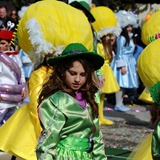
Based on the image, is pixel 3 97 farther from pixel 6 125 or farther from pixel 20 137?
pixel 20 137

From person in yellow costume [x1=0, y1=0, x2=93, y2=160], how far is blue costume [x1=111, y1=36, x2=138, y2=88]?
19.0ft

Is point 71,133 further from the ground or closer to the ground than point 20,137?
further from the ground

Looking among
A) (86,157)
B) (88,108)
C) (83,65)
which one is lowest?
(86,157)

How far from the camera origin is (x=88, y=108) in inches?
167

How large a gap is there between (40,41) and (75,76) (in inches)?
56.5

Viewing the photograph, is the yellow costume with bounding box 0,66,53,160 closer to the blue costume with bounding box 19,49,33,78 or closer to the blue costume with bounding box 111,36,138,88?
the blue costume with bounding box 111,36,138,88

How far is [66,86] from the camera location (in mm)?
4203

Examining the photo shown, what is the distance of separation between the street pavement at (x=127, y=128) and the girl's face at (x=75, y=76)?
3.60m

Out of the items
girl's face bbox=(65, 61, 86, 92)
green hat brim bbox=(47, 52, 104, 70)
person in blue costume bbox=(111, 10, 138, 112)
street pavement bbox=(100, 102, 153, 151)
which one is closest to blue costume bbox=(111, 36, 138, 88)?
person in blue costume bbox=(111, 10, 138, 112)

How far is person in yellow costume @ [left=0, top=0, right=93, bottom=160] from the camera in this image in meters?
5.44

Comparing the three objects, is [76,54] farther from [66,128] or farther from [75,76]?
[66,128]

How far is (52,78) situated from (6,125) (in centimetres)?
165

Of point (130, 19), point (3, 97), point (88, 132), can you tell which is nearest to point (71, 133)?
point (88, 132)

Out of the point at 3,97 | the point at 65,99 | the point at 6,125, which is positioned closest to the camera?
the point at 65,99
